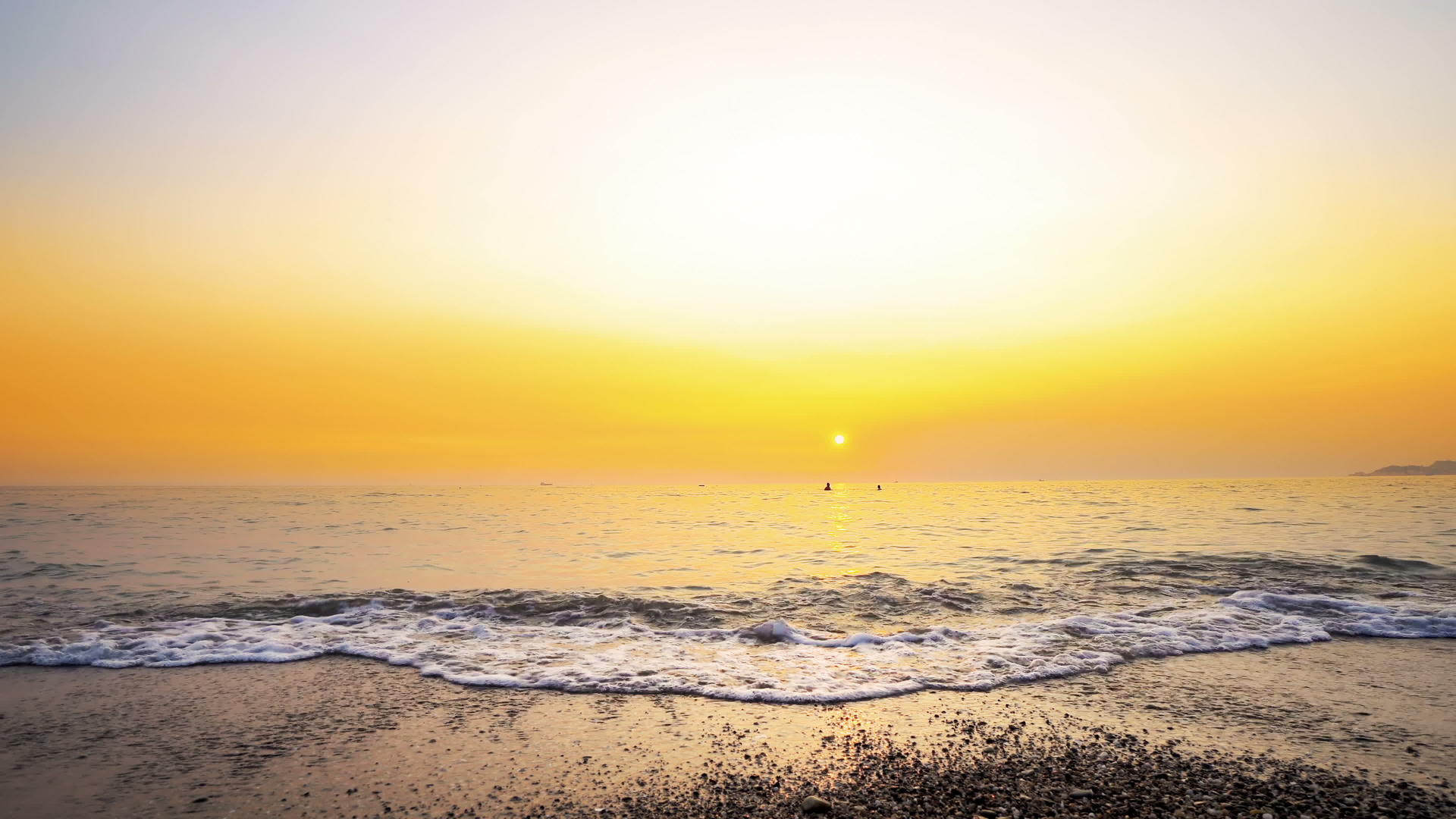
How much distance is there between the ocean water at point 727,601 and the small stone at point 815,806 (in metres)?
3.33

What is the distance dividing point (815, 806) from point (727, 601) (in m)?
11.7

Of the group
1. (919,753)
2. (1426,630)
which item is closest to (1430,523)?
(1426,630)

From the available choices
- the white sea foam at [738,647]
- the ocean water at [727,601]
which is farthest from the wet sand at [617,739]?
the ocean water at [727,601]

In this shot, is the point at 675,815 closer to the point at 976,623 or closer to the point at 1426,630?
the point at 976,623

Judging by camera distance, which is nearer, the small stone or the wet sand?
the small stone

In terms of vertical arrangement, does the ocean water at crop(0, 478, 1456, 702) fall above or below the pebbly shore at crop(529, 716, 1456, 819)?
below

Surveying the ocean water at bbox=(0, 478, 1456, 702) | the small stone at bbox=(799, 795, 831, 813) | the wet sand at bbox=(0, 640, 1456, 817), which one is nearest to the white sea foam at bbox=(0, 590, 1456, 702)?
the ocean water at bbox=(0, 478, 1456, 702)

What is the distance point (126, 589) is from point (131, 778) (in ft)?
52.8

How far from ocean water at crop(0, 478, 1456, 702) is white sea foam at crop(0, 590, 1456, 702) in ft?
0.22

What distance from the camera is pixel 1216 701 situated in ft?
30.8

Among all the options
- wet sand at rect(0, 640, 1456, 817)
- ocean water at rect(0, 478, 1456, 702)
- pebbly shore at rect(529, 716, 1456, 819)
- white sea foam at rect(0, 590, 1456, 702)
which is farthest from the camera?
ocean water at rect(0, 478, 1456, 702)

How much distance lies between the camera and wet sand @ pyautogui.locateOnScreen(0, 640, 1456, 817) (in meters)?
6.49

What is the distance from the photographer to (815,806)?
629cm

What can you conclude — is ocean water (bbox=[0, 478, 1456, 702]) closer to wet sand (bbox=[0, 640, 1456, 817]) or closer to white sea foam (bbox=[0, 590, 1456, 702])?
white sea foam (bbox=[0, 590, 1456, 702])
